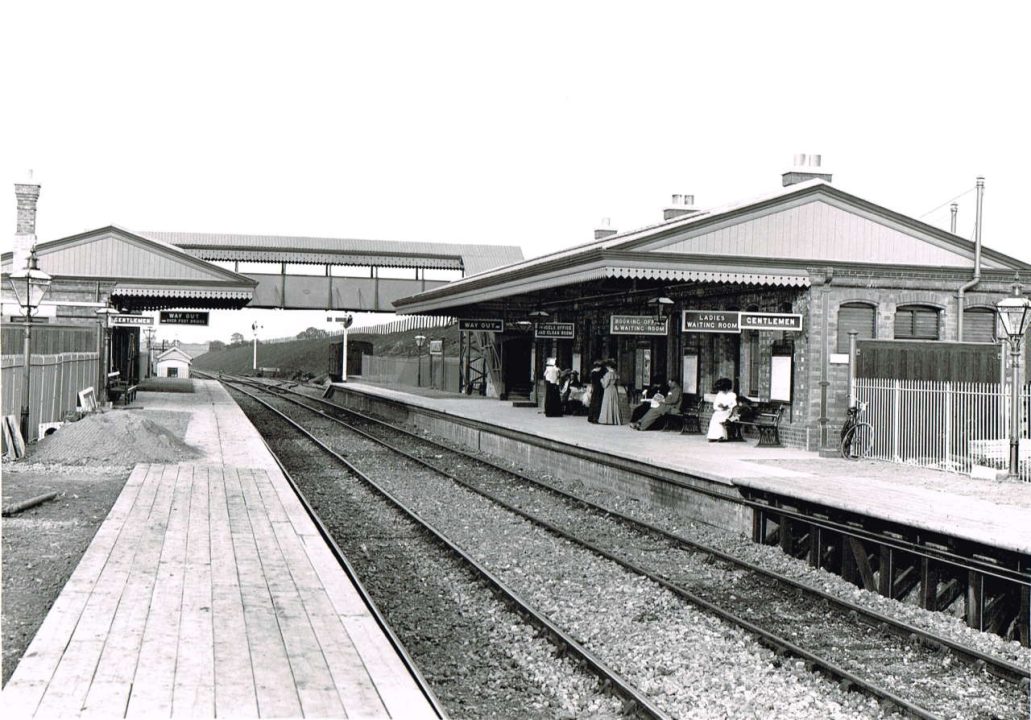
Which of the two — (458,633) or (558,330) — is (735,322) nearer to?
(558,330)

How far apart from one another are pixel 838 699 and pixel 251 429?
52.5 feet

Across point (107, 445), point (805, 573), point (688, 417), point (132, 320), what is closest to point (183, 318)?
point (132, 320)

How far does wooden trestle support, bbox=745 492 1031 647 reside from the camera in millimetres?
7883

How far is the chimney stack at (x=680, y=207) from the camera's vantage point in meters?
25.1

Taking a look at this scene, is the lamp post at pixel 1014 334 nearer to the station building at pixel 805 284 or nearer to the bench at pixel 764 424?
the station building at pixel 805 284

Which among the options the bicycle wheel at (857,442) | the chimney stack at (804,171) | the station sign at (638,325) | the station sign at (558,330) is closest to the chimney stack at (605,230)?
the station sign at (558,330)

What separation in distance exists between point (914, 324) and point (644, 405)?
549 cm

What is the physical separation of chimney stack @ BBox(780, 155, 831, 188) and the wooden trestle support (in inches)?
395

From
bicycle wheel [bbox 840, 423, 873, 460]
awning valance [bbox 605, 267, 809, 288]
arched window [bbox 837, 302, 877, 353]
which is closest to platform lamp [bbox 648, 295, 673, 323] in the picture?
awning valance [bbox 605, 267, 809, 288]

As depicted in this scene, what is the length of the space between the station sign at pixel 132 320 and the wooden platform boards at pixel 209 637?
48.9 feet

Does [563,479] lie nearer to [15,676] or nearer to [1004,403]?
[1004,403]

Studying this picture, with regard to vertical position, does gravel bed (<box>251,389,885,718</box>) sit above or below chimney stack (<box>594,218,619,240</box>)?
below

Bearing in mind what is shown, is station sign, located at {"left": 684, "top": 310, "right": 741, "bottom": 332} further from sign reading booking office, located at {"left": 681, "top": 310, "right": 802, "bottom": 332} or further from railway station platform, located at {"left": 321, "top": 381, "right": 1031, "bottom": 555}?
railway station platform, located at {"left": 321, "top": 381, "right": 1031, "bottom": 555}

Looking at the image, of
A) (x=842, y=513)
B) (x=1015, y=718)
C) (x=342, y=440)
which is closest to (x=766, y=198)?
(x=842, y=513)
